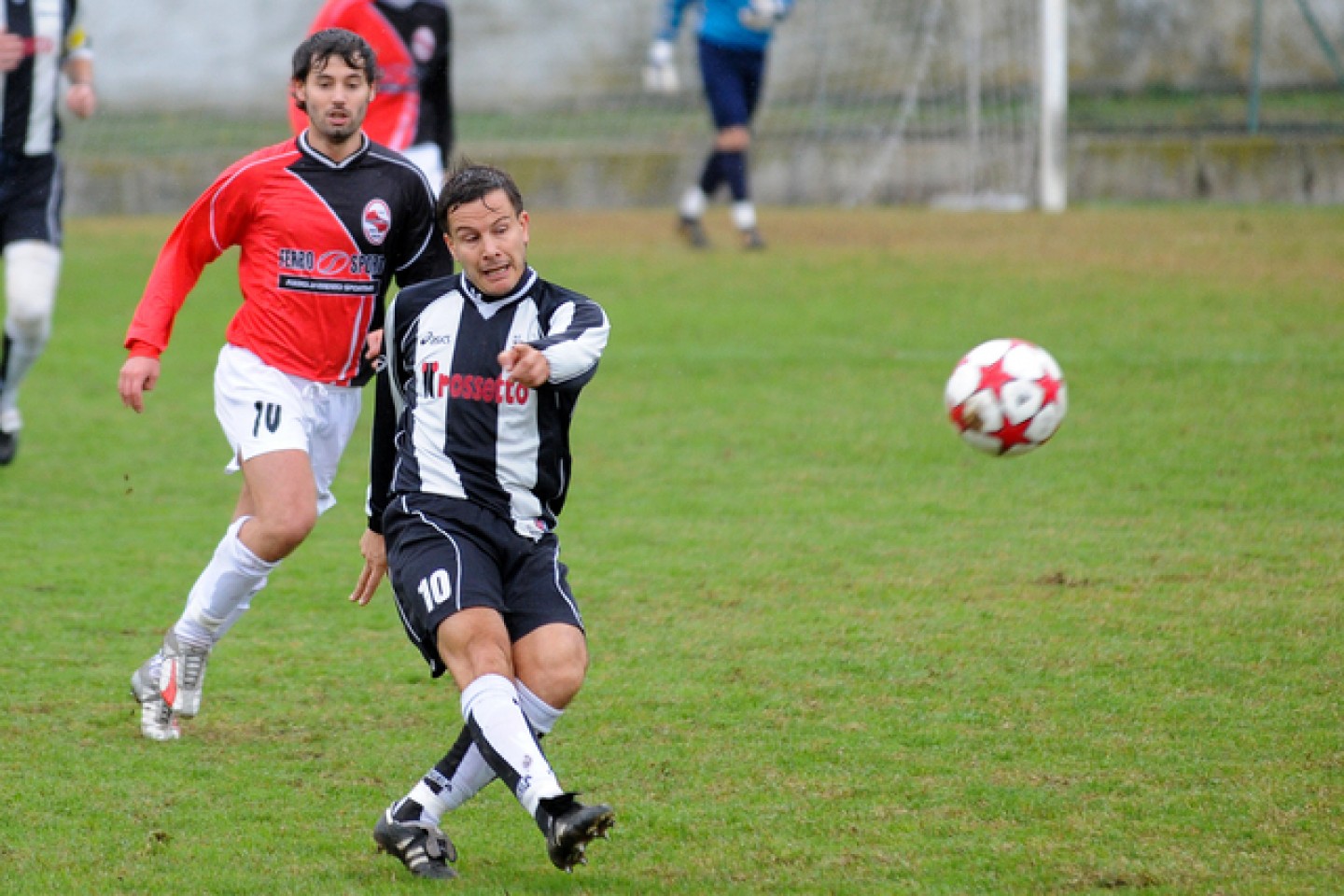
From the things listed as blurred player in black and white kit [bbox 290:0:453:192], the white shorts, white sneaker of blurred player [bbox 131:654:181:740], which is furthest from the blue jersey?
white sneaker of blurred player [bbox 131:654:181:740]

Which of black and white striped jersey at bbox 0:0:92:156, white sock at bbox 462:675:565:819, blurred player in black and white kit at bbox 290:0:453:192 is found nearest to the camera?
white sock at bbox 462:675:565:819

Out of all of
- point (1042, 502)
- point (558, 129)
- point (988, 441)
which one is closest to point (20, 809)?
point (988, 441)

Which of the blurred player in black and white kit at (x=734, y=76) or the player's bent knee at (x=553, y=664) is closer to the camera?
the player's bent knee at (x=553, y=664)

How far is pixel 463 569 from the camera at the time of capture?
150 inches

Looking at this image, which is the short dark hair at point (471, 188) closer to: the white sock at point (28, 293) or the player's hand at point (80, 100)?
the white sock at point (28, 293)

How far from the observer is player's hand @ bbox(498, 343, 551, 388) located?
12.1 feet

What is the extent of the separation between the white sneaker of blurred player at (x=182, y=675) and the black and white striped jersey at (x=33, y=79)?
4105 millimetres

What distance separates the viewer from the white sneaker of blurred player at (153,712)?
15.4 ft

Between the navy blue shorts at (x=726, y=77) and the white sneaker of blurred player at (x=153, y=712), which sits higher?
the navy blue shorts at (x=726, y=77)

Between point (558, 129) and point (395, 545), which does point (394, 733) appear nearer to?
point (395, 545)

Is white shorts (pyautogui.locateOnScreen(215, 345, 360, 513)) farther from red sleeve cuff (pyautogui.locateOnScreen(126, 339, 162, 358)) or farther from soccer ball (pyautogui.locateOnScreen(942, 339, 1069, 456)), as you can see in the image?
soccer ball (pyautogui.locateOnScreen(942, 339, 1069, 456))

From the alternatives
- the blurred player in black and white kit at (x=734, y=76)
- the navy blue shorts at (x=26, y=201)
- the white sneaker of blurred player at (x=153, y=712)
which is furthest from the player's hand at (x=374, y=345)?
the blurred player in black and white kit at (x=734, y=76)

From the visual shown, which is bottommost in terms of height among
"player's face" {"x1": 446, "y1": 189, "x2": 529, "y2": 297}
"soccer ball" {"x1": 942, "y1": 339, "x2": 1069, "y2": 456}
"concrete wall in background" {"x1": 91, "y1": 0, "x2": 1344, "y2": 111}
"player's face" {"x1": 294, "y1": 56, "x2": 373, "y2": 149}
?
"soccer ball" {"x1": 942, "y1": 339, "x2": 1069, "y2": 456}

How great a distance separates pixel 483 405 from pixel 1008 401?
1.65m
